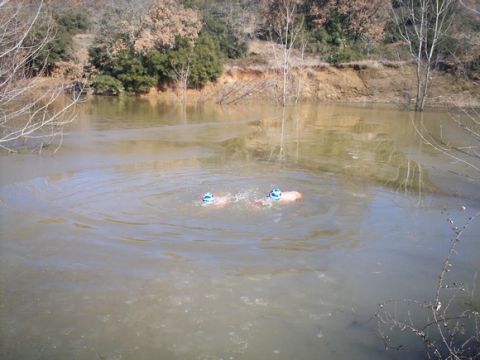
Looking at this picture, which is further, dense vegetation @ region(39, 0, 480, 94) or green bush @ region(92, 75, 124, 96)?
green bush @ region(92, 75, 124, 96)

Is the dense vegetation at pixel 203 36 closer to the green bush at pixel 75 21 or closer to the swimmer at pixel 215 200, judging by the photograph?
the green bush at pixel 75 21

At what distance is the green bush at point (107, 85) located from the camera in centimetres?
2978

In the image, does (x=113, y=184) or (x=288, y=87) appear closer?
(x=113, y=184)

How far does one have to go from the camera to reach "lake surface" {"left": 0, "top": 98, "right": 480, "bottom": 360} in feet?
14.1

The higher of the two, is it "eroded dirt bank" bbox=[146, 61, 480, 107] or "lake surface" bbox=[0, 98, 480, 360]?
"eroded dirt bank" bbox=[146, 61, 480, 107]

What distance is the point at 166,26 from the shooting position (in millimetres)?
29734

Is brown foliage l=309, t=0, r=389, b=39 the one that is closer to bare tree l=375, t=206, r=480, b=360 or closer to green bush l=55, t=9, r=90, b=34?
green bush l=55, t=9, r=90, b=34

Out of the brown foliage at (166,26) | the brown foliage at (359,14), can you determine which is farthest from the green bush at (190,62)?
the brown foliage at (359,14)

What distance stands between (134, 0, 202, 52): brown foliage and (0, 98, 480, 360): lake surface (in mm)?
18262

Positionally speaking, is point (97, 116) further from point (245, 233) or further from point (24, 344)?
point (24, 344)

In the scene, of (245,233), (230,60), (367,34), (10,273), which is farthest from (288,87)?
(10,273)

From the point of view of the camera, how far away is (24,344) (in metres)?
4.16

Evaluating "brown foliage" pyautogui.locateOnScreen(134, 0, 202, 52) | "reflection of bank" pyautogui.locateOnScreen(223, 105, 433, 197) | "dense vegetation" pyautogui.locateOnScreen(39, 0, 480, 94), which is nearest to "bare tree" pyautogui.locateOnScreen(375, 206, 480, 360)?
"reflection of bank" pyautogui.locateOnScreen(223, 105, 433, 197)

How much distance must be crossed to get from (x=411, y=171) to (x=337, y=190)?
2.70 meters
